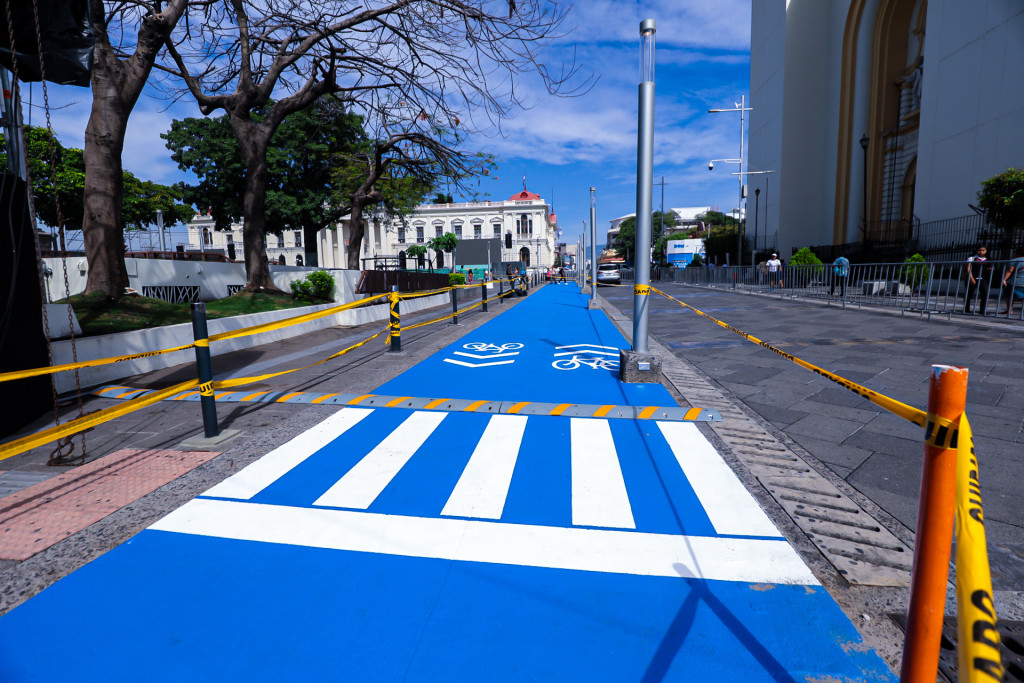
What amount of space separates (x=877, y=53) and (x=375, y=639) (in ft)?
137

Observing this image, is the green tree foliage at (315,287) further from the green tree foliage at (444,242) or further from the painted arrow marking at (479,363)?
the green tree foliage at (444,242)

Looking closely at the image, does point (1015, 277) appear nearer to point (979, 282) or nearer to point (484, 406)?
point (979, 282)

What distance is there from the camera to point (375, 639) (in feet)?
7.57

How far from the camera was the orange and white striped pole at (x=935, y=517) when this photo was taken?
58.7 inches

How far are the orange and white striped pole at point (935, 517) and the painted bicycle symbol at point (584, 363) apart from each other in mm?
6459

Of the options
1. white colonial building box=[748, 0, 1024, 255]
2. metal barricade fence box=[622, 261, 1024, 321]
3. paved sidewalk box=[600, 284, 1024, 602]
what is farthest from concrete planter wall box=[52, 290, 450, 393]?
white colonial building box=[748, 0, 1024, 255]

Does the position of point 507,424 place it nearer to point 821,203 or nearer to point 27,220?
point 27,220

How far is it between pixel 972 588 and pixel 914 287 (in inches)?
652

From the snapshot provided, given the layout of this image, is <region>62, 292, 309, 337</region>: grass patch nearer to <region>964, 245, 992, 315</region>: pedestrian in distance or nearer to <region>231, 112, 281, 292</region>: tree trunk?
<region>231, 112, 281, 292</region>: tree trunk

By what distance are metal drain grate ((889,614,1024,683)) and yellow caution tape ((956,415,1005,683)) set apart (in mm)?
979

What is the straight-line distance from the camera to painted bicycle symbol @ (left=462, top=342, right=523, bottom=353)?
32.8 feet

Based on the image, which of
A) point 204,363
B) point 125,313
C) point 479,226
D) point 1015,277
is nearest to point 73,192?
point 125,313

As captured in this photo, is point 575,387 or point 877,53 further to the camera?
point 877,53

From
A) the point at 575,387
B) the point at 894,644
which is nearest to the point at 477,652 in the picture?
the point at 894,644
